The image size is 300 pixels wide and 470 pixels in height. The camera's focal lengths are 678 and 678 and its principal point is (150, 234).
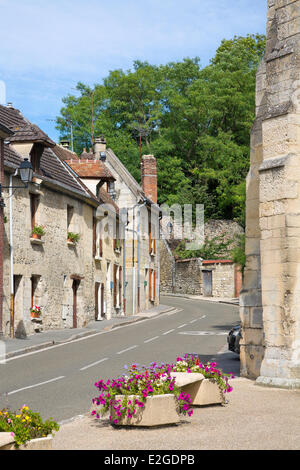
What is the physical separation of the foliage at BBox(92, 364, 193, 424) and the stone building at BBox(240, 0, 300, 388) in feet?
9.90

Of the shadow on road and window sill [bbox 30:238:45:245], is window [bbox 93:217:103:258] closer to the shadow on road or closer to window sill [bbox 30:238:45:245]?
window sill [bbox 30:238:45:245]

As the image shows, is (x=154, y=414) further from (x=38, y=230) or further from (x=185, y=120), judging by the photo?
(x=185, y=120)

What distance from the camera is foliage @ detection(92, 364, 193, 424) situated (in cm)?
771

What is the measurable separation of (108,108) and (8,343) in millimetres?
44675

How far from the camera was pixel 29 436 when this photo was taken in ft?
18.1

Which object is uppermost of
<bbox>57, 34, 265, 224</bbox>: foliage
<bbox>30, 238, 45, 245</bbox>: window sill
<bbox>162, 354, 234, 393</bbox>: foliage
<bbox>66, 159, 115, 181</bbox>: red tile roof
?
<bbox>57, 34, 265, 224</bbox>: foliage

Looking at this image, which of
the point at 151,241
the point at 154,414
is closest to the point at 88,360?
the point at 154,414

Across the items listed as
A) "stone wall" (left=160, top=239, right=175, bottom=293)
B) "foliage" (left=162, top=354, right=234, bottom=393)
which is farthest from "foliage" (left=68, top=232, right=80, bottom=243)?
"stone wall" (left=160, top=239, right=175, bottom=293)

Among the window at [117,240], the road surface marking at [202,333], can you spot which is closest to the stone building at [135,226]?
the window at [117,240]

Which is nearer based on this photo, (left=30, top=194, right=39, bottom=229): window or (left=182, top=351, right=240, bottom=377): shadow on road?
(left=182, top=351, right=240, bottom=377): shadow on road

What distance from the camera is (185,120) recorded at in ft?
197
